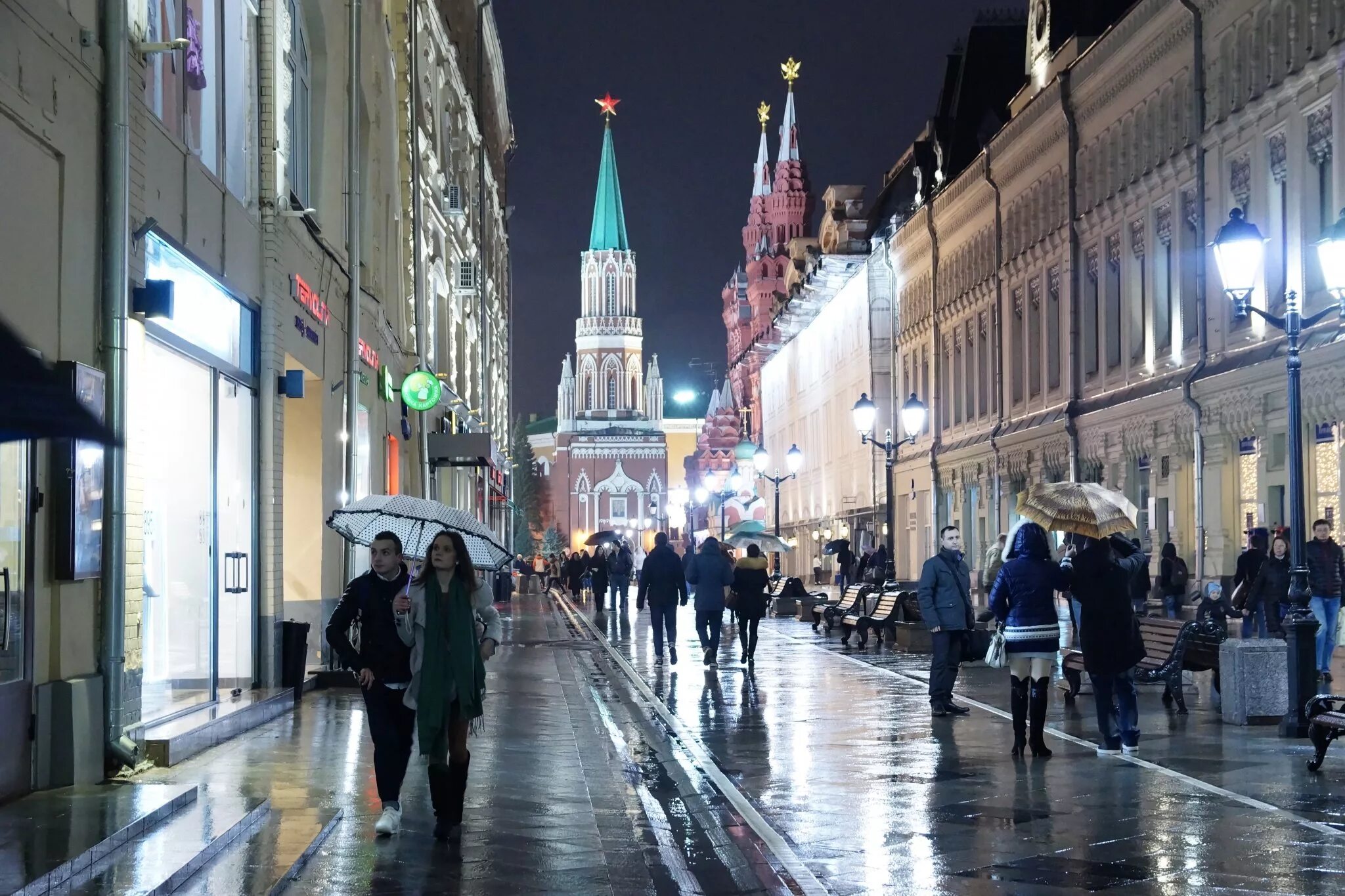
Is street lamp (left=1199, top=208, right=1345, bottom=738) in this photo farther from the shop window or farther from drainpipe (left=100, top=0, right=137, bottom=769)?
the shop window

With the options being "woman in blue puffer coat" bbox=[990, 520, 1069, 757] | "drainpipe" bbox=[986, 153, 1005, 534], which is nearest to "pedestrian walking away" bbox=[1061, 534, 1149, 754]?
"woman in blue puffer coat" bbox=[990, 520, 1069, 757]

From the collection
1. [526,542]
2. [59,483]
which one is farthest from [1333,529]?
[526,542]

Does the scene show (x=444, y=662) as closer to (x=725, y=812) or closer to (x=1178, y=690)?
(x=725, y=812)

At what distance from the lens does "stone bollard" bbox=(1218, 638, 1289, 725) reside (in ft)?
51.1

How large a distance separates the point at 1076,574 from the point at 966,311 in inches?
1532

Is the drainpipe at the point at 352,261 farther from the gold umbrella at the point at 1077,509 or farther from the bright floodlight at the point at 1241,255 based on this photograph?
the bright floodlight at the point at 1241,255

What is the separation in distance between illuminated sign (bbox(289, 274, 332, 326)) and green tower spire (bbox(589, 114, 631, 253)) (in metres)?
172

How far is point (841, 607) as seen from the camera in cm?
3491

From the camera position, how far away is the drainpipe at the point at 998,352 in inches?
1876

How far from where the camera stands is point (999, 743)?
1484 cm

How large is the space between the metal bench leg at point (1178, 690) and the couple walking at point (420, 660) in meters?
8.27

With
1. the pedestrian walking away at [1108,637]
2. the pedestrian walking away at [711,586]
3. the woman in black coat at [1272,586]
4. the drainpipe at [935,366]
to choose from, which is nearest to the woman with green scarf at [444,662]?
the pedestrian walking away at [1108,637]

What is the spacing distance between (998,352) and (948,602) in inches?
1228

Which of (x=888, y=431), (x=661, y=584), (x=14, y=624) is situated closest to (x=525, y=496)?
(x=888, y=431)
